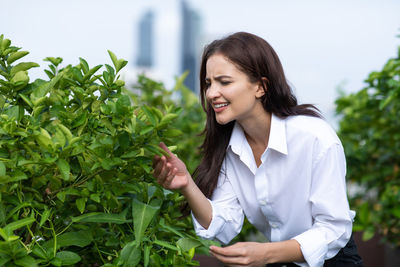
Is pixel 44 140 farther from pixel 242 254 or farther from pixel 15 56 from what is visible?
pixel 242 254

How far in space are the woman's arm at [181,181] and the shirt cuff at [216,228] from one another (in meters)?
0.02

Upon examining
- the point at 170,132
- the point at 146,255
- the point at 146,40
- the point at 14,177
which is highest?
the point at 170,132

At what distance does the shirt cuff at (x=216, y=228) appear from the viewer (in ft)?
6.42

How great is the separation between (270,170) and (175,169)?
466mm

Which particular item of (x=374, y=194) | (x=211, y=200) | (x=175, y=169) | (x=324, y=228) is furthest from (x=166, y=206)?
(x=374, y=194)

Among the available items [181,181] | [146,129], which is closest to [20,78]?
[146,129]

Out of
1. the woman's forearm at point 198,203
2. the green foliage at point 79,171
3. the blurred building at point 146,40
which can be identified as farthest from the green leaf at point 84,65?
the blurred building at point 146,40

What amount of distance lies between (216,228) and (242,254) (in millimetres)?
327

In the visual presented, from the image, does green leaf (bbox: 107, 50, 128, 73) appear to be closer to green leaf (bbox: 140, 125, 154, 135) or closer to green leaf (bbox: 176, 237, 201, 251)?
green leaf (bbox: 140, 125, 154, 135)

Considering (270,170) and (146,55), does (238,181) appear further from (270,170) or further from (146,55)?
(146,55)

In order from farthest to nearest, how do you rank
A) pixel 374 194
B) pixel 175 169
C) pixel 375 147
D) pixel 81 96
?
pixel 374 194 < pixel 375 147 < pixel 175 169 < pixel 81 96

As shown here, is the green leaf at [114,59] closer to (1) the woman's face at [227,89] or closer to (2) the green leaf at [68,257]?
(1) the woman's face at [227,89]

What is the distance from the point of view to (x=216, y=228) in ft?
6.50

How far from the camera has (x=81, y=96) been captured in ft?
5.21
